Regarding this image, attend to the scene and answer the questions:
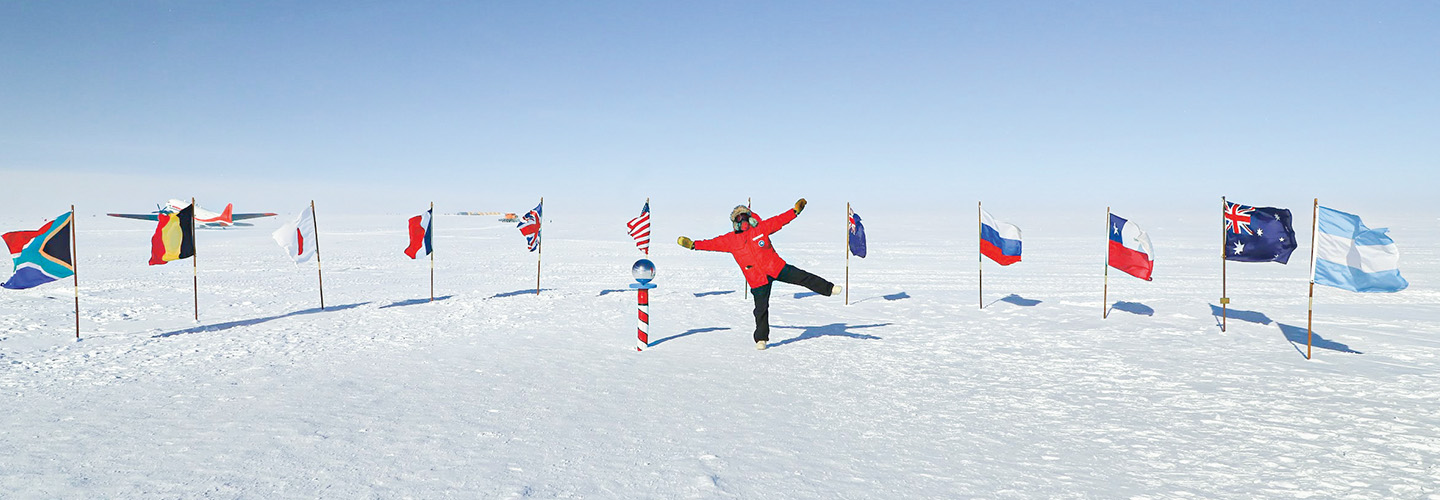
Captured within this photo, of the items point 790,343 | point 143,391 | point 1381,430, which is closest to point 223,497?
point 143,391

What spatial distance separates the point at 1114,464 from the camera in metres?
5.09

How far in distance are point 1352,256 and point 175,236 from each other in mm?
18083

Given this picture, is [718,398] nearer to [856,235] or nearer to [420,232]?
[856,235]

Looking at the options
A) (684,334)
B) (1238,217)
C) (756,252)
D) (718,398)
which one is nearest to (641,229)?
(684,334)

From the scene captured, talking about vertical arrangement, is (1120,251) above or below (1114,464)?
above

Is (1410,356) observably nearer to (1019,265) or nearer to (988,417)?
(988,417)

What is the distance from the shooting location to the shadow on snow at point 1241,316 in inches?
439

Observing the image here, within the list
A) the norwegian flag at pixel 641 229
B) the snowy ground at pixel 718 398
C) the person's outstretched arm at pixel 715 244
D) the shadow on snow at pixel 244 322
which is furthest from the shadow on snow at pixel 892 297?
the shadow on snow at pixel 244 322

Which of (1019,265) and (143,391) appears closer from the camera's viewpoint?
(143,391)

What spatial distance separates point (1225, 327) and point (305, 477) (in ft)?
40.1

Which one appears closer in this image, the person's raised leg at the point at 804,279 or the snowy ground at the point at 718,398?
the snowy ground at the point at 718,398

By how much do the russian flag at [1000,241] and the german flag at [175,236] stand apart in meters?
14.4

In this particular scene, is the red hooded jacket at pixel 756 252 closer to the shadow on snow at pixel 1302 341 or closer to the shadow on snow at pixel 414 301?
the shadow on snow at pixel 1302 341

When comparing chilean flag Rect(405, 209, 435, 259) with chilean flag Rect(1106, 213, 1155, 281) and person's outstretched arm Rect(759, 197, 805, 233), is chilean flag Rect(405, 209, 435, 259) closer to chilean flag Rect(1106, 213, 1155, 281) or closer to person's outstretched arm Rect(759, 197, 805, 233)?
person's outstretched arm Rect(759, 197, 805, 233)
